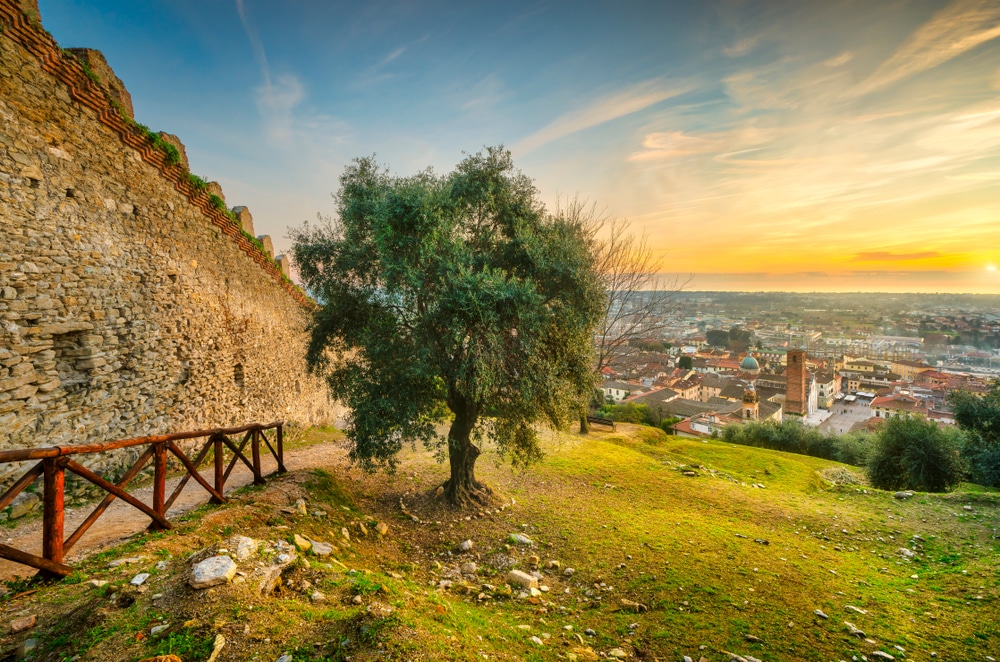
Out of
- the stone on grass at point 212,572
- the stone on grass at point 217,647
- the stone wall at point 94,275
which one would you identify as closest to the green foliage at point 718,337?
the stone wall at point 94,275

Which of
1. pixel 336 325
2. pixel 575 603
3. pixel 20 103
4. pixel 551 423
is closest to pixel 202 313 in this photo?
pixel 336 325

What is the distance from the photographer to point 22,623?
3.52 metres

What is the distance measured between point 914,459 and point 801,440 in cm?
896

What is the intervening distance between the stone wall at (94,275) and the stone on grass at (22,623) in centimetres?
443

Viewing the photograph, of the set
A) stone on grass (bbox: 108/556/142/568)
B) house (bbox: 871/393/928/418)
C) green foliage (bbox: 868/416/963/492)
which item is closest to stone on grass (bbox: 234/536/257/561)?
stone on grass (bbox: 108/556/142/568)

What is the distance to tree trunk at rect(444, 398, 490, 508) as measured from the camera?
9953 millimetres

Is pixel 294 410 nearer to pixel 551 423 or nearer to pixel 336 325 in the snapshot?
pixel 336 325

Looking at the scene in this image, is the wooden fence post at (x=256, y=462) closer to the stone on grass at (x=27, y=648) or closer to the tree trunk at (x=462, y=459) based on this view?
the tree trunk at (x=462, y=459)

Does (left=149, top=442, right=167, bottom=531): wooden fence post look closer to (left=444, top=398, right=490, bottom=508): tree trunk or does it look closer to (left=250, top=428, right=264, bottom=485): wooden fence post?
(left=250, top=428, right=264, bottom=485): wooden fence post

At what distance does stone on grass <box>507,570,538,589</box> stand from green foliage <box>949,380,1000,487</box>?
2104cm

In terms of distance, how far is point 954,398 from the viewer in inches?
713

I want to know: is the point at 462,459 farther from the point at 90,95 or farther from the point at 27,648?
the point at 90,95

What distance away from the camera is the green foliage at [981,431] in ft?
53.9

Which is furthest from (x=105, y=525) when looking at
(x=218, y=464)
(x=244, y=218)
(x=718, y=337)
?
(x=718, y=337)
